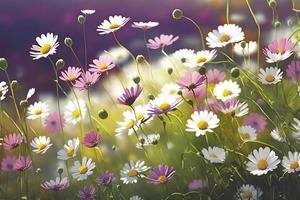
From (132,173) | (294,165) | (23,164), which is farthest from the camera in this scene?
(23,164)

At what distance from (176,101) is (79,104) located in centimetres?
35

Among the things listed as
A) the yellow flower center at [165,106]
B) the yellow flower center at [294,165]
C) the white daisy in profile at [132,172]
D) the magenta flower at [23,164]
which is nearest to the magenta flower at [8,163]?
the magenta flower at [23,164]

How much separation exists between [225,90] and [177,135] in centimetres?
20

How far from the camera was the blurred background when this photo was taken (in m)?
2.16

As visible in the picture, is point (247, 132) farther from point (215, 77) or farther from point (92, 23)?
point (92, 23)

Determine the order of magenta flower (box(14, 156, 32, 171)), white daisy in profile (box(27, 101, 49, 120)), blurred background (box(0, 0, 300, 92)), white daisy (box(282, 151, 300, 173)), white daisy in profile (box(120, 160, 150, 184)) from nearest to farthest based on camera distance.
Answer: white daisy (box(282, 151, 300, 173))
white daisy in profile (box(120, 160, 150, 184))
magenta flower (box(14, 156, 32, 171))
white daisy in profile (box(27, 101, 49, 120))
blurred background (box(0, 0, 300, 92))

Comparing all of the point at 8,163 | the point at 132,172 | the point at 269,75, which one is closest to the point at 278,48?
the point at 269,75

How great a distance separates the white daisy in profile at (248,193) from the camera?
142cm

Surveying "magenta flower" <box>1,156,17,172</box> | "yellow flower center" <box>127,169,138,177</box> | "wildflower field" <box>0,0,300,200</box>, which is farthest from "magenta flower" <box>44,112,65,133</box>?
"yellow flower center" <box>127,169,138,177</box>

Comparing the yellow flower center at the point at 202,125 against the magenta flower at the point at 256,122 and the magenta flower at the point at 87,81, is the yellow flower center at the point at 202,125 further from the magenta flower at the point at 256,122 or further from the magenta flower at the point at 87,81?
the magenta flower at the point at 87,81

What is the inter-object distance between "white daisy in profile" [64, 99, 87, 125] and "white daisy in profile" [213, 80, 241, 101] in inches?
12.3

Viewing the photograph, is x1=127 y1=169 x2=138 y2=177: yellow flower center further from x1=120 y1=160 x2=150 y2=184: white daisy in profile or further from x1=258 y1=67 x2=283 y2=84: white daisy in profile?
x1=258 y1=67 x2=283 y2=84: white daisy in profile

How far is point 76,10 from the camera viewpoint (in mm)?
2541

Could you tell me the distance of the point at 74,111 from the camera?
5.67 feet
